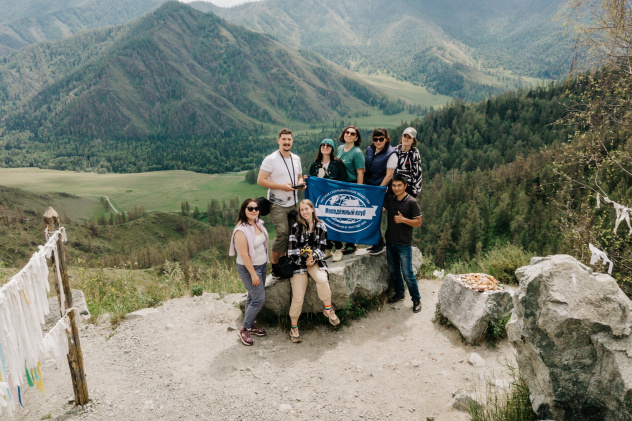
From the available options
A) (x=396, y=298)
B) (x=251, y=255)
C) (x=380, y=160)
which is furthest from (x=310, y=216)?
(x=396, y=298)

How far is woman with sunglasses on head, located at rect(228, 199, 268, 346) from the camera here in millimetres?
7828

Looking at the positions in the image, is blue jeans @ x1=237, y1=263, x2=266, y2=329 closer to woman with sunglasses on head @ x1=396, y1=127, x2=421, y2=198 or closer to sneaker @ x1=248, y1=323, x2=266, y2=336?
sneaker @ x1=248, y1=323, x2=266, y2=336

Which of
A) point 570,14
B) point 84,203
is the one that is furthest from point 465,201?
point 84,203

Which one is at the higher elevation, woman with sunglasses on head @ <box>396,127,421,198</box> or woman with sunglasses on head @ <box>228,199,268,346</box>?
woman with sunglasses on head @ <box>396,127,421,198</box>

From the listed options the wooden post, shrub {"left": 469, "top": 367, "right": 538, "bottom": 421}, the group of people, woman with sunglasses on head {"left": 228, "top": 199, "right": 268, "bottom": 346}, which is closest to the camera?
shrub {"left": 469, "top": 367, "right": 538, "bottom": 421}

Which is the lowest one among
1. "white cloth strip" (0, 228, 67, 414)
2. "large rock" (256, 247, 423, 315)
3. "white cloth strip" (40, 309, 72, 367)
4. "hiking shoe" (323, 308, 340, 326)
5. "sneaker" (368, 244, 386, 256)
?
"hiking shoe" (323, 308, 340, 326)

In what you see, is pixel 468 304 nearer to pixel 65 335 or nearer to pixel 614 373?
pixel 614 373

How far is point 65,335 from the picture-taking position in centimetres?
590

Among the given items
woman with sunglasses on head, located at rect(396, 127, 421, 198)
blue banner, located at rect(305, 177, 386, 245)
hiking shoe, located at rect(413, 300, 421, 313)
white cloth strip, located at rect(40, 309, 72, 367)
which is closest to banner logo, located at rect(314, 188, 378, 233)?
blue banner, located at rect(305, 177, 386, 245)

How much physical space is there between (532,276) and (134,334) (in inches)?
338

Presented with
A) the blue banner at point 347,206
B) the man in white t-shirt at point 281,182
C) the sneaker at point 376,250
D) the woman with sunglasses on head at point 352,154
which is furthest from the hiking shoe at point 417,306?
the man in white t-shirt at point 281,182

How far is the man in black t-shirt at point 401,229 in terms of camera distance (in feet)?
28.2

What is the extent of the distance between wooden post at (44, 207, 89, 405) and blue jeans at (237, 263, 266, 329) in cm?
308

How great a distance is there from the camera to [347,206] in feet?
31.2
